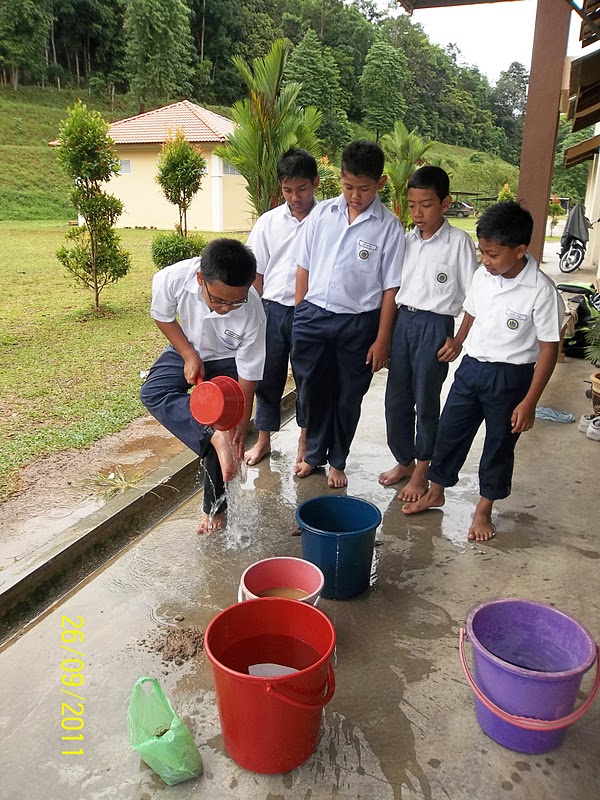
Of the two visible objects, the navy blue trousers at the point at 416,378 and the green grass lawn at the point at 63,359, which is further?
the green grass lawn at the point at 63,359

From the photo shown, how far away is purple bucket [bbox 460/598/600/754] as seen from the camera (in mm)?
1735

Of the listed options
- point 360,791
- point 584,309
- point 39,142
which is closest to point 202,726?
point 360,791

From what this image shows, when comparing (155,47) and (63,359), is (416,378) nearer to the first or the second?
(63,359)

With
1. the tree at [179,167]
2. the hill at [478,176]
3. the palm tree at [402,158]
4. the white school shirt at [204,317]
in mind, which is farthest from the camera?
the hill at [478,176]

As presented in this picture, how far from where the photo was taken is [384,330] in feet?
10.7

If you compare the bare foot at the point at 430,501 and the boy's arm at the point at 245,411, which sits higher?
the boy's arm at the point at 245,411

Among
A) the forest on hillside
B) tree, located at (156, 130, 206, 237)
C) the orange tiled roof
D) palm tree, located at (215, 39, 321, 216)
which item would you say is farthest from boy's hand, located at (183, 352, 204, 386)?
the forest on hillside

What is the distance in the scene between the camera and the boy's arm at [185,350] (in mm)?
2854

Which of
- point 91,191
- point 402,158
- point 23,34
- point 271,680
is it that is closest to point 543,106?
point 271,680

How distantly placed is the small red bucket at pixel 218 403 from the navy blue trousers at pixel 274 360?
959mm

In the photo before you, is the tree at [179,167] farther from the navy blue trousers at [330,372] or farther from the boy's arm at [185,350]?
the boy's arm at [185,350]

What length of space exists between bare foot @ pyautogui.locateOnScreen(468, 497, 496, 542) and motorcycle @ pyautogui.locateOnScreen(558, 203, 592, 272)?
1225cm
